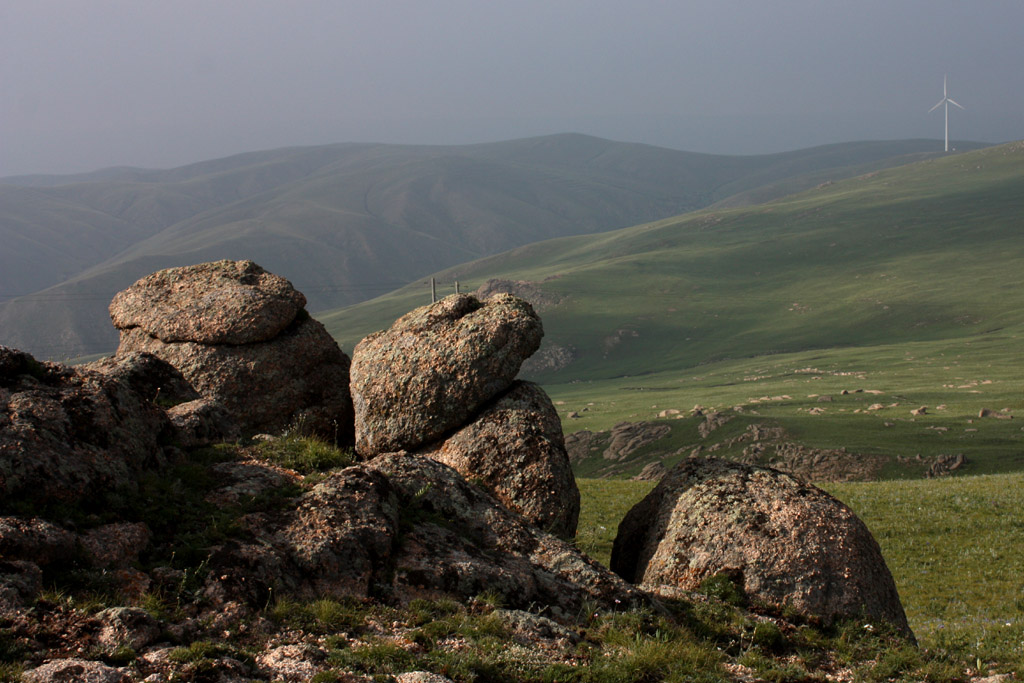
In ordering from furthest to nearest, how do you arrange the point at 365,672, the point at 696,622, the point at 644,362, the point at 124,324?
the point at 644,362 < the point at 124,324 < the point at 696,622 < the point at 365,672

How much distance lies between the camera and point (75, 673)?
7.88 meters

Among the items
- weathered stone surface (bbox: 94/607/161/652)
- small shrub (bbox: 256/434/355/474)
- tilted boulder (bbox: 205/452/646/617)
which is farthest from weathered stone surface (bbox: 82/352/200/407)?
weathered stone surface (bbox: 94/607/161/652)

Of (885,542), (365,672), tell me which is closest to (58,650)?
(365,672)

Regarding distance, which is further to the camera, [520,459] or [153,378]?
[153,378]

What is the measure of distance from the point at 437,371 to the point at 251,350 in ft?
20.4

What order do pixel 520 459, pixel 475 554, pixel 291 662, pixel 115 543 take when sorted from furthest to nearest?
pixel 520 459, pixel 475 554, pixel 115 543, pixel 291 662

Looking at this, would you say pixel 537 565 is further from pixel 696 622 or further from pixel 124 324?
pixel 124 324

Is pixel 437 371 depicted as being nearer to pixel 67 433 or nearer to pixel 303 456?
pixel 303 456

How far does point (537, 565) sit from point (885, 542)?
1835 cm

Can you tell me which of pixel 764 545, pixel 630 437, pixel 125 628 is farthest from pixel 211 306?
pixel 630 437

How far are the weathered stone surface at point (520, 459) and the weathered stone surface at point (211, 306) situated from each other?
670 centimetres

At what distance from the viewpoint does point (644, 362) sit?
558ft

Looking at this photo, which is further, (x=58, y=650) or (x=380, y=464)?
(x=380, y=464)

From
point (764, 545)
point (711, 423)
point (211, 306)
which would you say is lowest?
point (711, 423)
